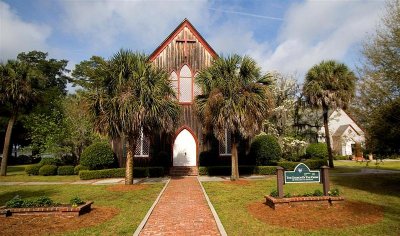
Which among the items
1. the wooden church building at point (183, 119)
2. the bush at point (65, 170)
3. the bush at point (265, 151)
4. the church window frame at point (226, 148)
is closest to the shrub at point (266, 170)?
the bush at point (265, 151)

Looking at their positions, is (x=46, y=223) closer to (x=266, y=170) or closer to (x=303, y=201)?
(x=303, y=201)

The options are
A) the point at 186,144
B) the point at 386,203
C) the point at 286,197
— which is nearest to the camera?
the point at 286,197

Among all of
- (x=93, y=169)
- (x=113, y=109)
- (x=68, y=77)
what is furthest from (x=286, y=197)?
(x=68, y=77)

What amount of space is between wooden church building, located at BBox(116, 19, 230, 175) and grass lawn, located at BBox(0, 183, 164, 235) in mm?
7508

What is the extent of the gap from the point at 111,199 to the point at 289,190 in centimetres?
938

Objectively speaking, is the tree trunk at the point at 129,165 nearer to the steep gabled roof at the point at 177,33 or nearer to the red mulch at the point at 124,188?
the red mulch at the point at 124,188

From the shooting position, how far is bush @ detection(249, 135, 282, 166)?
2564cm

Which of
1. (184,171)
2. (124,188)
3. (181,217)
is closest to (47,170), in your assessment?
(184,171)

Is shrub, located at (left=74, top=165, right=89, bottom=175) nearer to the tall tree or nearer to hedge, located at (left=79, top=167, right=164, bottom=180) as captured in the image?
hedge, located at (left=79, top=167, right=164, bottom=180)

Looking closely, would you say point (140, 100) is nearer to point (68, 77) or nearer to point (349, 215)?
point (349, 215)

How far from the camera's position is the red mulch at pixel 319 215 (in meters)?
9.22

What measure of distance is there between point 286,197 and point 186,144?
1547 cm

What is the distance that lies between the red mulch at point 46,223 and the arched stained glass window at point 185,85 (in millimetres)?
16685

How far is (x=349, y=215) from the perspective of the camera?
10.1 metres
